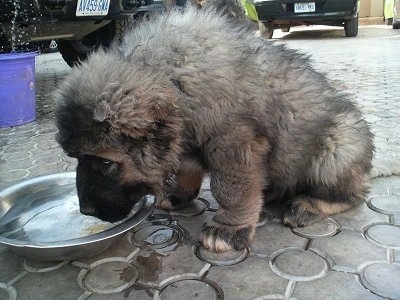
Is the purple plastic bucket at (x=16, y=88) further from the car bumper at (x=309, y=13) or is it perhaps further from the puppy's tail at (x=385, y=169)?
the car bumper at (x=309, y=13)

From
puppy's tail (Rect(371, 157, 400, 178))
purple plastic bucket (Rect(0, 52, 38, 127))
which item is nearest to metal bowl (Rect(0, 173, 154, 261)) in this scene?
puppy's tail (Rect(371, 157, 400, 178))

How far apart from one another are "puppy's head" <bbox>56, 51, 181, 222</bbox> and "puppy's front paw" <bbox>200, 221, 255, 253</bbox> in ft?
1.44

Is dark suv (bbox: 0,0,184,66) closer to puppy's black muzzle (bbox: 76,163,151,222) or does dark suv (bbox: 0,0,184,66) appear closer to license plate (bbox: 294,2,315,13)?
puppy's black muzzle (bbox: 76,163,151,222)

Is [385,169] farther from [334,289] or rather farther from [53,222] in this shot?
[53,222]

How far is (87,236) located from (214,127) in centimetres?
75

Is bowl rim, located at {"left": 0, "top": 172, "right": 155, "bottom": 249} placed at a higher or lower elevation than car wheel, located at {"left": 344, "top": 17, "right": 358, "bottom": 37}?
higher

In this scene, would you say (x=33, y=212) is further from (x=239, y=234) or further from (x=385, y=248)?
(x=385, y=248)

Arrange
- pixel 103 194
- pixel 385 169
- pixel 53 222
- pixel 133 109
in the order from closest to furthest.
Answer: pixel 133 109 → pixel 103 194 → pixel 53 222 → pixel 385 169

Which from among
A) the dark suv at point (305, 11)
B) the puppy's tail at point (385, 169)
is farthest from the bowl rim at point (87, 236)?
the dark suv at point (305, 11)

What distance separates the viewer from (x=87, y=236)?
6.52 ft

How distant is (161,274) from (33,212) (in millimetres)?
934

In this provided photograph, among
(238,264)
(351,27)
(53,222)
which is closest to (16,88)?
(53,222)

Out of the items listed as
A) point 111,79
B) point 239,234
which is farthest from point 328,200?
point 111,79

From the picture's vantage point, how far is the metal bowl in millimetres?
1960
